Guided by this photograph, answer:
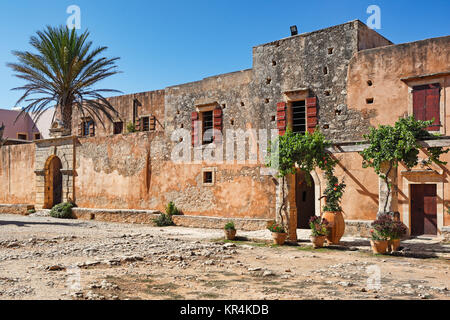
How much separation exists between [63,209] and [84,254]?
11.7 meters

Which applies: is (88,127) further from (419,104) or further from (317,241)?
(419,104)

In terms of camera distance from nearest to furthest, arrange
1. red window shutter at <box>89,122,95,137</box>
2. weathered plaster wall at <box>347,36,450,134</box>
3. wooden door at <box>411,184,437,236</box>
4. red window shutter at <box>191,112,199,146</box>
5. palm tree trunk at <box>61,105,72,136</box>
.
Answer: weathered plaster wall at <box>347,36,450,134</box>
wooden door at <box>411,184,437,236</box>
red window shutter at <box>191,112,199,146</box>
palm tree trunk at <box>61,105,72,136</box>
red window shutter at <box>89,122,95,137</box>

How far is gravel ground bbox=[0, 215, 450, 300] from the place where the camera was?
6844mm

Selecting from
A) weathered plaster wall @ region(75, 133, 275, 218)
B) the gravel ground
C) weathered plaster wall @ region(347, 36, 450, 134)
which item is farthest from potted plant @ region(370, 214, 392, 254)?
weathered plaster wall @ region(75, 133, 275, 218)

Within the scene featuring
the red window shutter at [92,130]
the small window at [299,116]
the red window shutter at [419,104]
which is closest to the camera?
the red window shutter at [419,104]

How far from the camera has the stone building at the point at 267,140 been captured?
44.6 feet

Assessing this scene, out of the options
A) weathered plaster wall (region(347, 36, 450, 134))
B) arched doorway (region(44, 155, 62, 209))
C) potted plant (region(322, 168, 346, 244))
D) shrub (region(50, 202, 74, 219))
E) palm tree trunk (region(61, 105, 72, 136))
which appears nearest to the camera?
potted plant (region(322, 168, 346, 244))

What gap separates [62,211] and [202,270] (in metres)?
14.5

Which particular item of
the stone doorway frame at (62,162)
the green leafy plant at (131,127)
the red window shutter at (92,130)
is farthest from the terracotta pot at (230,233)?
the red window shutter at (92,130)

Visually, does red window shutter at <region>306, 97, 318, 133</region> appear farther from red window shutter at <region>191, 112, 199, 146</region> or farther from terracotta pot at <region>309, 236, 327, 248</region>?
red window shutter at <region>191, 112, 199, 146</region>

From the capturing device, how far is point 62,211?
70.0 feet

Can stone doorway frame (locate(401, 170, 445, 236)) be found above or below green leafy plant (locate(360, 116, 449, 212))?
below

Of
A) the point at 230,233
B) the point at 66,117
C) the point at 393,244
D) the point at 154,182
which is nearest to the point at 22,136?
the point at 66,117

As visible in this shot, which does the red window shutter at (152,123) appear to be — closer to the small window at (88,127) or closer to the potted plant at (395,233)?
the small window at (88,127)
